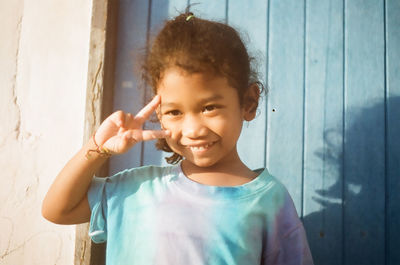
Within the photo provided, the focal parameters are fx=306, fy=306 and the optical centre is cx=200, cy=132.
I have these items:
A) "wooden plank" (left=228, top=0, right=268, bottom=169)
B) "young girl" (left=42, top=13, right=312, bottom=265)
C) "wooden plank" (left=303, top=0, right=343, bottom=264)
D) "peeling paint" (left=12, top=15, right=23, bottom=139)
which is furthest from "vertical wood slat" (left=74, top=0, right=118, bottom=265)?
"wooden plank" (left=303, top=0, right=343, bottom=264)

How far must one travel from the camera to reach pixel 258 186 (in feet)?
2.89

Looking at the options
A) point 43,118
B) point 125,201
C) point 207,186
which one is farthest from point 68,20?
point 207,186

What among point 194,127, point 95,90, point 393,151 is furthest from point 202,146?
point 393,151

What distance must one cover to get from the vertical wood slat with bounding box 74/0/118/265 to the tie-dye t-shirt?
1.62ft

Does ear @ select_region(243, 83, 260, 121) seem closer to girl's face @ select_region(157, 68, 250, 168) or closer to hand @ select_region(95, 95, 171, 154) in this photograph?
girl's face @ select_region(157, 68, 250, 168)

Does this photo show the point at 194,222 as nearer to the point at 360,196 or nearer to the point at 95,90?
the point at 95,90

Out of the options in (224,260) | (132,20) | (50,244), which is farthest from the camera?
(132,20)

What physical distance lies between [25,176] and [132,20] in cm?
89

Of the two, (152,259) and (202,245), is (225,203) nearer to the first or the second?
(202,245)

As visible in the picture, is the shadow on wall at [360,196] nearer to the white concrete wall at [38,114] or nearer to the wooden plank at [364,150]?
the wooden plank at [364,150]

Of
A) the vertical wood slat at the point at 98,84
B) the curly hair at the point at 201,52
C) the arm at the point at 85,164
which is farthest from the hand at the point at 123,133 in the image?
the vertical wood slat at the point at 98,84

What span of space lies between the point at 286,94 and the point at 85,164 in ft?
3.26

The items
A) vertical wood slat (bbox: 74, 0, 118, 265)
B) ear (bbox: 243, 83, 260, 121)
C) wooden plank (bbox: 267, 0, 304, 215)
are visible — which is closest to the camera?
ear (bbox: 243, 83, 260, 121)

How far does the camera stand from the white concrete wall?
4.58 feet
